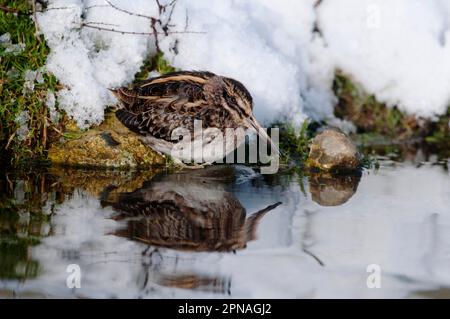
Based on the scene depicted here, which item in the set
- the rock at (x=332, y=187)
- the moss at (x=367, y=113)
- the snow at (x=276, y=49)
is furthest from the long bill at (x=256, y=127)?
the moss at (x=367, y=113)

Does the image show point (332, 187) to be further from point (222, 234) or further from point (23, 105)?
point (23, 105)

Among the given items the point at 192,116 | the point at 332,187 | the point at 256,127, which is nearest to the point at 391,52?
the point at 256,127

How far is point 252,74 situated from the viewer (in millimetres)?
8484

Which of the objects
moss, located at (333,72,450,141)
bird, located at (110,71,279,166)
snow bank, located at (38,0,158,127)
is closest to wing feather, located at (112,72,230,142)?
bird, located at (110,71,279,166)

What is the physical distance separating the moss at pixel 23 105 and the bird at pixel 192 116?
74 cm

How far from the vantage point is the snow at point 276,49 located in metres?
7.80

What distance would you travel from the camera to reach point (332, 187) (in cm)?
714

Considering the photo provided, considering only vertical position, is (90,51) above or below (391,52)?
below

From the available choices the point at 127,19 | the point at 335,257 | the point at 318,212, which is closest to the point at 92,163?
the point at 127,19

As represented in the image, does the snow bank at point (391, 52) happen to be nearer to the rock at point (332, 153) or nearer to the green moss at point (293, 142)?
the green moss at point (293, 142)

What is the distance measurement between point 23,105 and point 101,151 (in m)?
0.82

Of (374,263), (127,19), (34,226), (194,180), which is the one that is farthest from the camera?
(127,19)

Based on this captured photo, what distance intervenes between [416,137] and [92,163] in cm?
409
